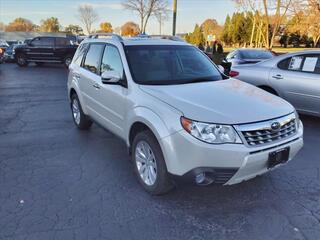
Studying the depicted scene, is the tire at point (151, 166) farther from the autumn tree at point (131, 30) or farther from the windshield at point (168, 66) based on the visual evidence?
the autumn tree at point (131, 30)

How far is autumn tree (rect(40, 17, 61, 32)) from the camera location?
305 ft

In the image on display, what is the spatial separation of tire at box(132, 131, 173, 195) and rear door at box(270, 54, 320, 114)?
403 cm

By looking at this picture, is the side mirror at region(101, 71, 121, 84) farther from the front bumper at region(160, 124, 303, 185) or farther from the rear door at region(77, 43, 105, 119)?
the front bumper at region(160, 124, 303, 185)

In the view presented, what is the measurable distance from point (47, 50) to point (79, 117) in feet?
50.6

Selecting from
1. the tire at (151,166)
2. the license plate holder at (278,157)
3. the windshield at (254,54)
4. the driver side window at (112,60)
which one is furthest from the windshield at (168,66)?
the windshield at (254,54)

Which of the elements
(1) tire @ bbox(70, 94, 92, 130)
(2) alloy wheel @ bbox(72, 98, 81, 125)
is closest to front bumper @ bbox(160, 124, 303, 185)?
(1) tire @ bbox(70, 94, 92, 130)

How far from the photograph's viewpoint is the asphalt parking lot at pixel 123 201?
3.02m

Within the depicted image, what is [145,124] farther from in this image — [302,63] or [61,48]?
[61,48]

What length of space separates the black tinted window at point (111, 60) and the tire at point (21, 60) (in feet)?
58.2

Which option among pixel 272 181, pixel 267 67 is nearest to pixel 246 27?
pixel 267 67

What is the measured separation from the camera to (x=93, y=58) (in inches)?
205

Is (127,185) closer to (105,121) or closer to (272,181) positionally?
(105,121)

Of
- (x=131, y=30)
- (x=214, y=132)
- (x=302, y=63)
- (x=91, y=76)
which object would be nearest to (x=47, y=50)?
(x=91, y=76)

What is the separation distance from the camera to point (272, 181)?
4.05 metres
